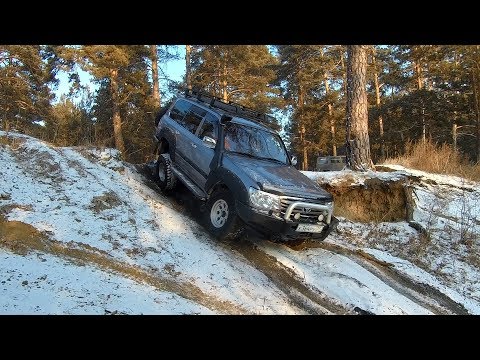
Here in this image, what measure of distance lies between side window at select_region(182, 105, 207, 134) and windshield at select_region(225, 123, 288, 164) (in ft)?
2.90

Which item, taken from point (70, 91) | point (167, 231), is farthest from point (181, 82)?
point (167, 231)

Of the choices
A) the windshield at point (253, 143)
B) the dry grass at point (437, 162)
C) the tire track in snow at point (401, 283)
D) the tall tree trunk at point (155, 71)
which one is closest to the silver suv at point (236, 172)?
the windshield at point (253, 143)

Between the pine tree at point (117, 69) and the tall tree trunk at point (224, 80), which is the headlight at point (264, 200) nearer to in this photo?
the pine tree at point (117, 69)

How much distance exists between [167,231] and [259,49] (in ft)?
70.9

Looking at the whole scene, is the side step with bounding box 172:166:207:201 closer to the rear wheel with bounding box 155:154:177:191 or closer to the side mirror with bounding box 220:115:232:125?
the rear wheel with bounding box 155:154:177:191

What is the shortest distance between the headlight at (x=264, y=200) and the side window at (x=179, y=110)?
3.46m

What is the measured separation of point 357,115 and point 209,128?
4.91 meters

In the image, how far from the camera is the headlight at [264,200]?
247 inches

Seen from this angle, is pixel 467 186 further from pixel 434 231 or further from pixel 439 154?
pixel 434 231

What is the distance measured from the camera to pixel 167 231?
6840 mm

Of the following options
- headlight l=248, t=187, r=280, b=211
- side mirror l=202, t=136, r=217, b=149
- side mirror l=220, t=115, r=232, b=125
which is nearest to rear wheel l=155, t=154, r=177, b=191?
side mirror l=202, t=136, r=217, b=149

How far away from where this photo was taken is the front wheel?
6.61m

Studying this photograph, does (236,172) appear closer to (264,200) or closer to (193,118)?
(264,200)

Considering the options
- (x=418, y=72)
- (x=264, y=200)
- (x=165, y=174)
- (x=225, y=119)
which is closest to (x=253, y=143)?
(x=225, y=119)
